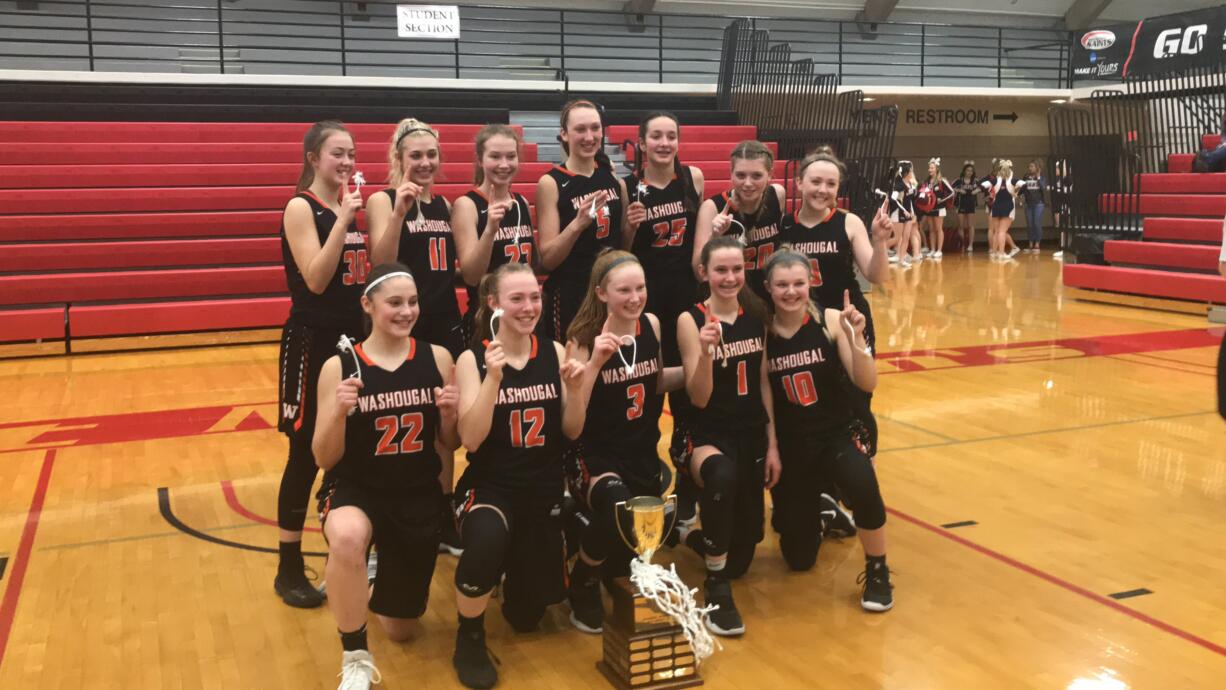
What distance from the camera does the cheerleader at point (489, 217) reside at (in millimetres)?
4086

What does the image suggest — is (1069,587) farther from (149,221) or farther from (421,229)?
(149,221)

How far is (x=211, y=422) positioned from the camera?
688cm

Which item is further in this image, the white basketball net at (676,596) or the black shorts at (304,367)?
the black shorts at (304,367)

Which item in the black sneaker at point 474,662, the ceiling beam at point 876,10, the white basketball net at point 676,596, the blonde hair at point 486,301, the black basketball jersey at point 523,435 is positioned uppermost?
the ceiling beam at point 876,10

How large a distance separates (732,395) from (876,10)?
19.3 meters

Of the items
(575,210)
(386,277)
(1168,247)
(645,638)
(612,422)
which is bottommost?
(645,638)

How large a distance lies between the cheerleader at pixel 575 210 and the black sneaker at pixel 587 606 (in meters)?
1.07

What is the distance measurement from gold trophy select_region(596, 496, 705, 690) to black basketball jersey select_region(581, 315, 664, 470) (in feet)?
1.78

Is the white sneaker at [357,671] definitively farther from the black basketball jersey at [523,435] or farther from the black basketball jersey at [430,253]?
the black basketball jersey at [430,253]

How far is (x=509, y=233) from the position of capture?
4.25 metres

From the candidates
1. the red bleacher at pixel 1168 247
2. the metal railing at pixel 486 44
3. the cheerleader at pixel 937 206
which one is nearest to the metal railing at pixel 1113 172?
the red bleacher at pixel 1168 247

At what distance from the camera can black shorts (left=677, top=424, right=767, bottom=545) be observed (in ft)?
13.0

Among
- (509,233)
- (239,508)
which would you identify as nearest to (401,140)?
A: (509,233)

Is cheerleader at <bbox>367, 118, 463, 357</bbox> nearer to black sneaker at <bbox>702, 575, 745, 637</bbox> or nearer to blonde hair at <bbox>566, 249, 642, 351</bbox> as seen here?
blonde hair at <bbox>566, 249, 642, 351</bbox>
